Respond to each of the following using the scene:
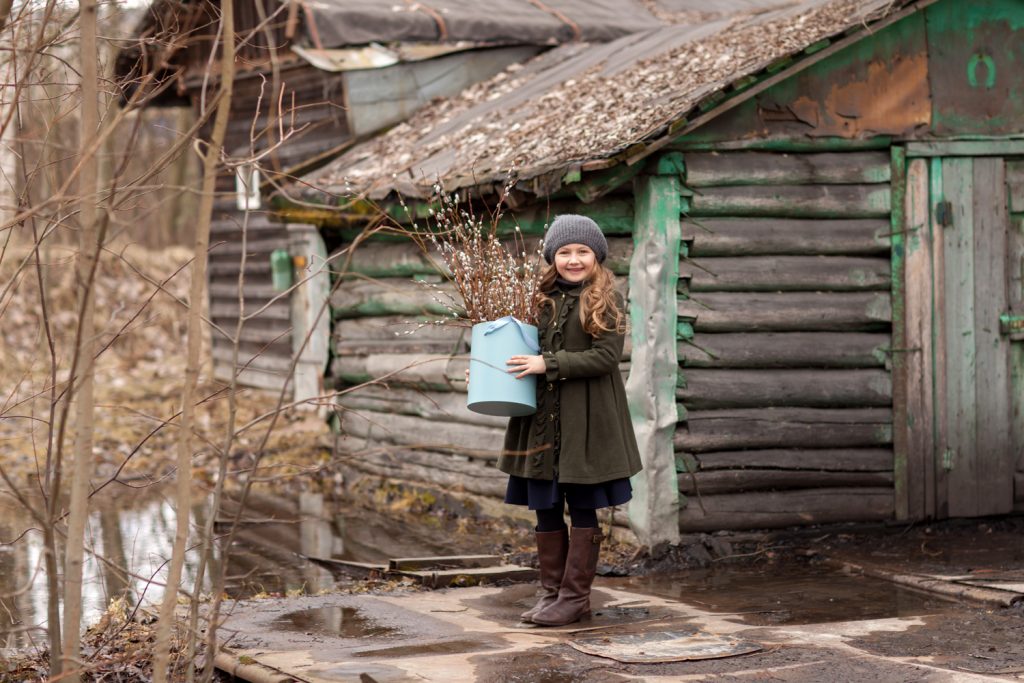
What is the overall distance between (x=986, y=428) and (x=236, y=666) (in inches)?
202

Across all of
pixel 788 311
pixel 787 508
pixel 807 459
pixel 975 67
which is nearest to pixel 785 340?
pixel 788 311

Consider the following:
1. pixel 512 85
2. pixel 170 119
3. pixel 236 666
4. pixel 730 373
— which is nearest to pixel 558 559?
pixel 236 666

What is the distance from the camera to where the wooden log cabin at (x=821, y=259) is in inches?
291

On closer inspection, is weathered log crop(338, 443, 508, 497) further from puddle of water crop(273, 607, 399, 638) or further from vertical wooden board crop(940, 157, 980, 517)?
vertical wooden board crop(940, 157, 980, 517)

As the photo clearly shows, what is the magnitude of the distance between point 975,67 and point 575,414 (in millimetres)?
4072

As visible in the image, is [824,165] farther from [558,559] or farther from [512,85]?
[512,85]

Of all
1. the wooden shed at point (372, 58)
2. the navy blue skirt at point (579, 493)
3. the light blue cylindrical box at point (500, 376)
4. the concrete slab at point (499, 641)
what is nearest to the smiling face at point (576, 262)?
the light blue cylindrical box at point (500, 376)

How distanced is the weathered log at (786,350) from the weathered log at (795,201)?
73 centimetres

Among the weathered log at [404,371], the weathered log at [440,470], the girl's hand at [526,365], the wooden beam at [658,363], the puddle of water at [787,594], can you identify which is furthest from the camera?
the weathered log at [404,371]

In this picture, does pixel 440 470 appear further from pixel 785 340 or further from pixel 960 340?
pixel 960 340

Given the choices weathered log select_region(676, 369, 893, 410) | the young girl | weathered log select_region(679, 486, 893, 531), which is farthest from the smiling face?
weathered log select_region(679, 486, 893, 531)

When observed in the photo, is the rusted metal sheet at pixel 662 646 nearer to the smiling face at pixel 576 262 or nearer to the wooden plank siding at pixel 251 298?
the smiling face at pixel 576 262

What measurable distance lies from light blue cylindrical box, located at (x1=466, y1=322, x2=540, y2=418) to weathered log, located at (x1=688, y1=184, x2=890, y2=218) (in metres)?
2.29

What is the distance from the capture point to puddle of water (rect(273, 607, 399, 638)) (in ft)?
18.5
